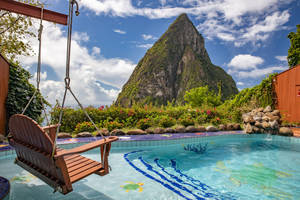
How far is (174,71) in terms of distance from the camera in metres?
85.7

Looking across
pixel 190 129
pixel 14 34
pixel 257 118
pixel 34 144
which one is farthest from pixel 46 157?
pixel 14 34

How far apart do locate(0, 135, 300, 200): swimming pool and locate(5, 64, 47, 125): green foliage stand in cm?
245

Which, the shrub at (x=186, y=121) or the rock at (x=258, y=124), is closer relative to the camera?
the rock at (x=258, y=124)

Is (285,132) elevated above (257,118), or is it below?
below

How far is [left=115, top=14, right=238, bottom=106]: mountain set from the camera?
76.3 metres

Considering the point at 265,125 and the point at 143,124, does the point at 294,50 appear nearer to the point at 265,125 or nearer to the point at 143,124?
the point at 265,125

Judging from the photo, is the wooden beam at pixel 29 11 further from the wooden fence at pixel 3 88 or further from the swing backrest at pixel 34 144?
the wooden fence at pixel 3 88

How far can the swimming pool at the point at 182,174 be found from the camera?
9.35 feet

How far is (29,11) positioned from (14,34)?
9.00 meters

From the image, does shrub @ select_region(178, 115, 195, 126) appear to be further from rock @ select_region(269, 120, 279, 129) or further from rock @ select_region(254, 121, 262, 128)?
rock @ select_region(269, 120, 279, 129)

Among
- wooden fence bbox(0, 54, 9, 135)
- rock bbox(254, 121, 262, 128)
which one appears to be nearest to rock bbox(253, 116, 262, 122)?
rock bbox(254, 121, 262, 128)

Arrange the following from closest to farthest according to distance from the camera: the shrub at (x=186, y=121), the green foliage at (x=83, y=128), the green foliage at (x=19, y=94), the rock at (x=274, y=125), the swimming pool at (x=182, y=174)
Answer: the swimming pool at (x=182, y=174) < the green foliage at (x=19, y=94) < the green foliage at (x=83, y=128) < the rock at (x=274, y=125) < the shrub at (x=186, y=121)

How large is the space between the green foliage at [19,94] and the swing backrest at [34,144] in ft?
14.7

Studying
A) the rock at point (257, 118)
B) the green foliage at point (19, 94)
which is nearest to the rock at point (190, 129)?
the rock at point (257, 118)
